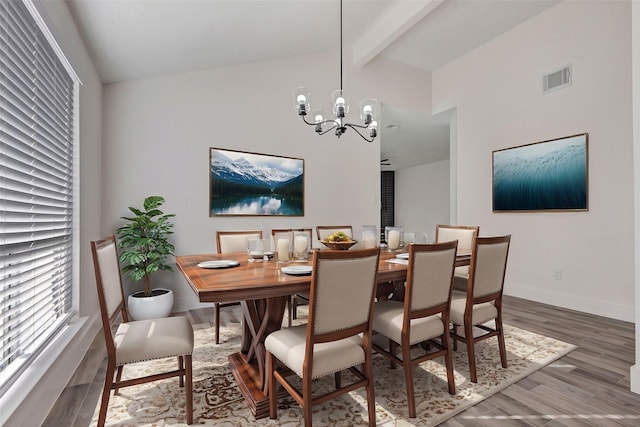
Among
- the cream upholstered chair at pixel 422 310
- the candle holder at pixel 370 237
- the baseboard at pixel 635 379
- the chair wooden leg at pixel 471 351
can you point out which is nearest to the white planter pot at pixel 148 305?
the candle holder at pixel 370 237

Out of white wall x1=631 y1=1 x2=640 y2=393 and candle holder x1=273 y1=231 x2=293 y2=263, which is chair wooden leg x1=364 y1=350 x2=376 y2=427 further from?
white wall x1=631 y1=1 x2=640 y2=393

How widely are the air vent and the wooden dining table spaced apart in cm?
295

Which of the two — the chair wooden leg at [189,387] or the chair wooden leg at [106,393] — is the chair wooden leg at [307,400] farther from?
the chair wooden leg at [106,393]

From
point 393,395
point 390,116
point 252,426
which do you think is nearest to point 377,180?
point 390,116

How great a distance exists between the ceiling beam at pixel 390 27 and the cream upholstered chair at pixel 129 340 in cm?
363

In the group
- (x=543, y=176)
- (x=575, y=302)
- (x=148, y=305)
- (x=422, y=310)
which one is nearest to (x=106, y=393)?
(x=422, y=310)

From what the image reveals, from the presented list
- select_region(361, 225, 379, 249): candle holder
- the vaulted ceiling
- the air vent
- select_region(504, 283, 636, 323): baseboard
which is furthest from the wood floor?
the air vent

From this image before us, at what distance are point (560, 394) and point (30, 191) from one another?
10.7 feet

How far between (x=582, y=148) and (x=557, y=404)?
A: 119 inches

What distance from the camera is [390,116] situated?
18.4 ft

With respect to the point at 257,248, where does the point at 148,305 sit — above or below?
below

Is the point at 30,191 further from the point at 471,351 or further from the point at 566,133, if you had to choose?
the point at 566,133

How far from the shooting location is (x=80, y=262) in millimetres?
2465

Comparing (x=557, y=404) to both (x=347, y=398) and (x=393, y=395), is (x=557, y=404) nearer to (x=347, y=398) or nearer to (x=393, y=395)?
(x=393, y=395)
